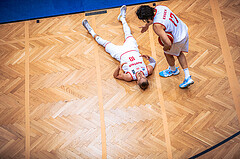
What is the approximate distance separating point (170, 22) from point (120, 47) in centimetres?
113

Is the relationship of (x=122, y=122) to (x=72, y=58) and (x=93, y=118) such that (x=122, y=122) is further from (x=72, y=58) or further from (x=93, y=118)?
(x=72, y=58)

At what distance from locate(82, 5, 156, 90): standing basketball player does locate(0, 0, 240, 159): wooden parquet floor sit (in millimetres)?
145

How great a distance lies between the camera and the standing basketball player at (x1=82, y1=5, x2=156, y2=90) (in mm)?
3358

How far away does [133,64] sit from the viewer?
3400 millimetres

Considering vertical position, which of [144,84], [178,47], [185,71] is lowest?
[185,71]

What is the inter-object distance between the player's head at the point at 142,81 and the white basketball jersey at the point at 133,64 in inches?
4.2

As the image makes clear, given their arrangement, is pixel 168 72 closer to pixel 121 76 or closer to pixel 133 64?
pixel 133 64

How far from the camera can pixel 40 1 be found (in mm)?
Answer: 4207

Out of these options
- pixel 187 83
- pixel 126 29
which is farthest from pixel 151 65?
pixel 126 29

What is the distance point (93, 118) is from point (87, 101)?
28 centimetres

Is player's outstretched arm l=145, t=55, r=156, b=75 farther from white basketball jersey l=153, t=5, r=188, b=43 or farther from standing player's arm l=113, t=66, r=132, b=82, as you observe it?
white basketball jersey l=153, t=5, r=188, b=43

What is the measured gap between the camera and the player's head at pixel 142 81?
3.24m

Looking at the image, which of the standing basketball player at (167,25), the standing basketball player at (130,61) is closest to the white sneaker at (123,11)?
the standing basketball player at (130,61)

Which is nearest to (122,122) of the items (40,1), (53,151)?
(53,151)
